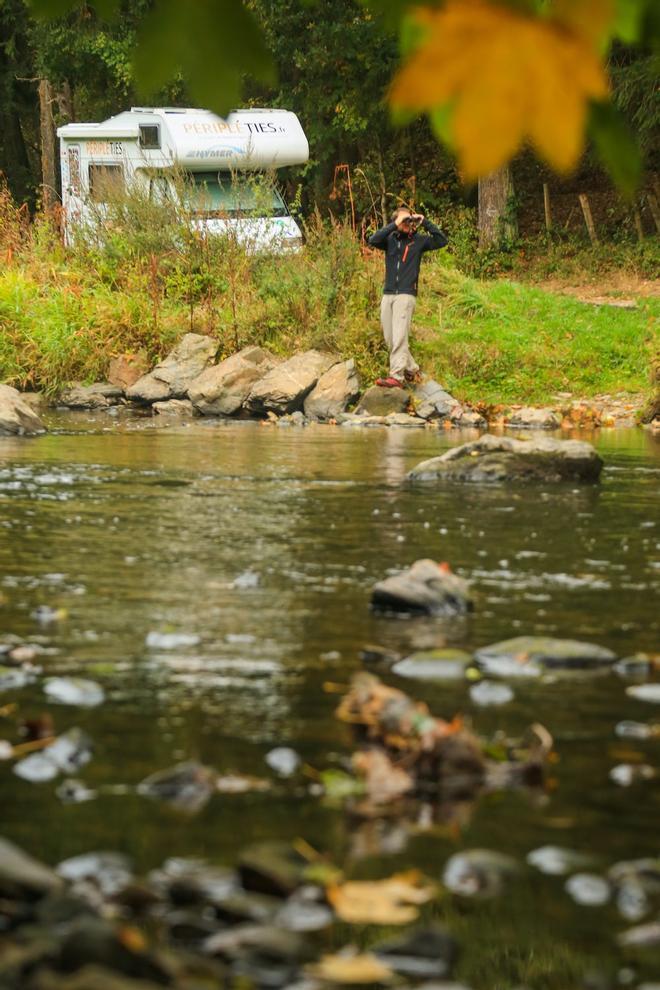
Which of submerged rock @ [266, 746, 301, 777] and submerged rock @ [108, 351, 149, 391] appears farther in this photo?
submerged rock @ [108, 351, 149, 391]

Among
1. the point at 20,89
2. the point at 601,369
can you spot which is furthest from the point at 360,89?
the point at 601,369

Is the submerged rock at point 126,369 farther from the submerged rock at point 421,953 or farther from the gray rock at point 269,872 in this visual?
the submerged rock at point 421,953

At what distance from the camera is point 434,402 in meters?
21.8

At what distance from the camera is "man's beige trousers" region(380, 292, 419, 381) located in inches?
870

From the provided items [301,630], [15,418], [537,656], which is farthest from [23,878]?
[15,418]

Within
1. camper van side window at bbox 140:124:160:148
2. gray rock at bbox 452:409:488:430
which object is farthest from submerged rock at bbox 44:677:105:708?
camper van side window at bbox 140:124:160:148

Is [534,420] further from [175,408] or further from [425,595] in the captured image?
[425,595]

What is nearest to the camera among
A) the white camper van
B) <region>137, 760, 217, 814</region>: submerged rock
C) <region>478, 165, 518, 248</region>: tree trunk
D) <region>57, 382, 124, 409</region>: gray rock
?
<region>137, 760, 217, 814</region>: submerged rock

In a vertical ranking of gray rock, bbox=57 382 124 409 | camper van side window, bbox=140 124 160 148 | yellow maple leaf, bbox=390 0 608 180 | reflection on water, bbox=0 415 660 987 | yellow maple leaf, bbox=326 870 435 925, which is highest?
camper van side window, bbox=140 124 160 148

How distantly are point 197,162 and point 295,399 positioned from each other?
31.6 ft

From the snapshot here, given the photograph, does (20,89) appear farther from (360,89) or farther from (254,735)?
(254,735)

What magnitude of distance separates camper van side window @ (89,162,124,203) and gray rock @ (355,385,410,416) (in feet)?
22.9

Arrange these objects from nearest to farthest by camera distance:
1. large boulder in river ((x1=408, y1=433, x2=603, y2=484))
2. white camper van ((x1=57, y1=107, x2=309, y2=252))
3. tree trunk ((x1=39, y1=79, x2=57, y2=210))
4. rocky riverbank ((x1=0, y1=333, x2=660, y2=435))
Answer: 1. large boulder in river ((x1=408, y1=433, x2=603, y2=484))
2. rocky riverbank ((x1=0, y1=333, x2=660, y2=435))
3. white camper van ((x1=57, y1=107, x2=309, y2=252))
4. tree trunk ((x1=39, y1=79, x2=57, y2=210))

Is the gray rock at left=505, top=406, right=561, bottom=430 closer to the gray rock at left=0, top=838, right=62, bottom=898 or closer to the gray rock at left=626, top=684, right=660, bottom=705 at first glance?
the gray rock at left=626, top=684, right=660, bottom=705
